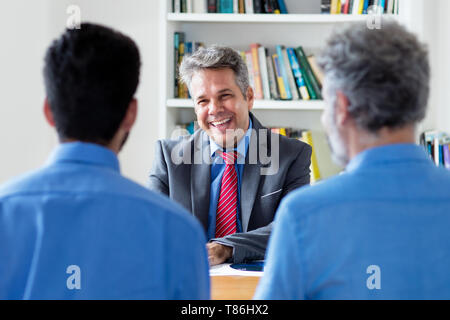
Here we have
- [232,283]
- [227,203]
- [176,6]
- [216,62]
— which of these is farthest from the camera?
[176,6]

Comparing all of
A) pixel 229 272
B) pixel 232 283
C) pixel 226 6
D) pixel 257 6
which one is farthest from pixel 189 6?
pixel 232 283

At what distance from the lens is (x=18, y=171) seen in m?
3.15

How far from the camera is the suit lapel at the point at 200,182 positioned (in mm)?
2111

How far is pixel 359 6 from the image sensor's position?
322 cm

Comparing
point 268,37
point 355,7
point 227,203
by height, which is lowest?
point 227,203

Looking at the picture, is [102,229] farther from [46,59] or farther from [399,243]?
[399,243]

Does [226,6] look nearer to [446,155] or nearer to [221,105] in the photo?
[221,105]

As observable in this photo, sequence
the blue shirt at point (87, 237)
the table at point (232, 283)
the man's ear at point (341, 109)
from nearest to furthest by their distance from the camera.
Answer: the blue shirt at point (87, 237), the man's ear at point (341, 109), the table at point (232, 283)

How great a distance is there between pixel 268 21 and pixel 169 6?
0.53 metres

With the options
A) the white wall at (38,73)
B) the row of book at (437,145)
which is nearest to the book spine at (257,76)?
the white wall at (38,73)

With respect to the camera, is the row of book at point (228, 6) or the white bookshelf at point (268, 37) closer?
the row of book at point (228, 6)

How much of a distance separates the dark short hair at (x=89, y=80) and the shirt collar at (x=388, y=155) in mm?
409

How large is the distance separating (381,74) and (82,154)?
1.63ft

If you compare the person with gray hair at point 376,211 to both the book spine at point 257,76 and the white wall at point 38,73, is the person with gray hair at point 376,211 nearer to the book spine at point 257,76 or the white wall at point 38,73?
the book spine at point 257,76
